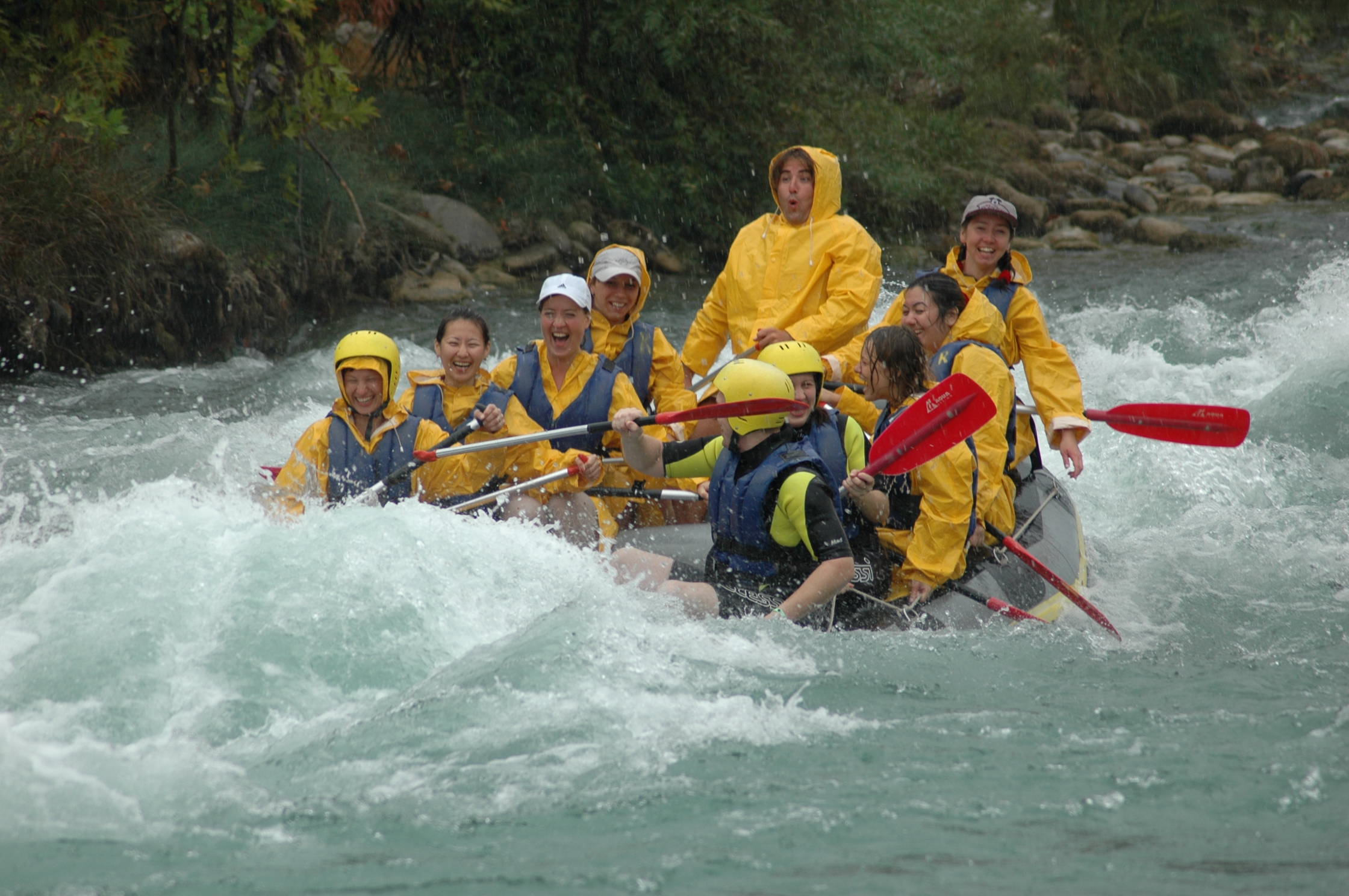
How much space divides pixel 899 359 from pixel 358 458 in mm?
2087

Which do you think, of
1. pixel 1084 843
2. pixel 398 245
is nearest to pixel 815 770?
pixel 1084 843

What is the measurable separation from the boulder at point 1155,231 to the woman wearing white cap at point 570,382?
10.9 m

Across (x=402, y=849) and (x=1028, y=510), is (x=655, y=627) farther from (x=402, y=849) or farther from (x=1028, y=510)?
(x=1028, y=510)

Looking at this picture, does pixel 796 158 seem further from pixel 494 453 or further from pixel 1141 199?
pixel 1141 199

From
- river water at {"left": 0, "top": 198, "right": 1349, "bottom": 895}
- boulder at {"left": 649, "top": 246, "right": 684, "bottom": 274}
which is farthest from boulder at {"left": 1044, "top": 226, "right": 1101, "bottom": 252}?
river water at {"left": 0, "top": 198, "right": 1349, "bottom": 895}

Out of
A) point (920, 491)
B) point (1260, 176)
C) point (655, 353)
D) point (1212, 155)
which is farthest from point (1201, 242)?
point (920, 491)

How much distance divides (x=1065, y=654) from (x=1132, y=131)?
1783 cm

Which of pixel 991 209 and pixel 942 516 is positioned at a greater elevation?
pixel 991 209

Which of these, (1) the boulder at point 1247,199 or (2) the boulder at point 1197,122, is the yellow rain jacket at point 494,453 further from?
(2) the boulder at point 1197,122

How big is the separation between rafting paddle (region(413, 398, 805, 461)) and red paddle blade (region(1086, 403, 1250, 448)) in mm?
1708

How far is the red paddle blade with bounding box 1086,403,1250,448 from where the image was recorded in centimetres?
513

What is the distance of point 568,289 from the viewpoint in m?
5.12

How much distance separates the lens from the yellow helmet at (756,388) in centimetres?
409

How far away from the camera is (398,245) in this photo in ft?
39.7
